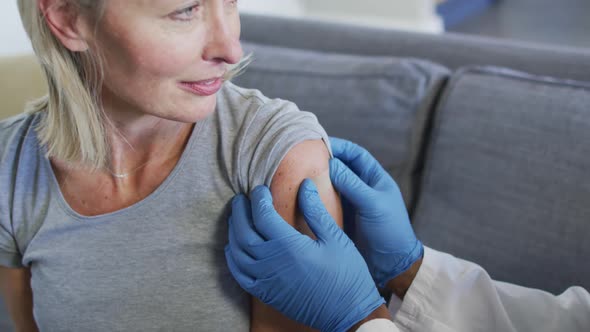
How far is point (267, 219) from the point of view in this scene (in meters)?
1.02

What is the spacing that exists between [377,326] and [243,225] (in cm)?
27

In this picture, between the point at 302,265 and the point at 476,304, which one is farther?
the point at 476,304

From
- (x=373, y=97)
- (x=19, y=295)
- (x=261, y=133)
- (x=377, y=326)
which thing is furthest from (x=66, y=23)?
(x=373, y=97)

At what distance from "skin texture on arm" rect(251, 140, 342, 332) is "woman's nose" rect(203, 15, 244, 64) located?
0.60 ft

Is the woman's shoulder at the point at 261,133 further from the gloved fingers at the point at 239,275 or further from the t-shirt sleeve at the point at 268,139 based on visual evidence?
the gloved fingers at the point at 239,275

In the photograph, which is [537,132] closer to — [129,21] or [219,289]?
[219,289]

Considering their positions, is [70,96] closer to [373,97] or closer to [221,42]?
[221,42]

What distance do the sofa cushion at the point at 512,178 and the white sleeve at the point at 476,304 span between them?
17 cm

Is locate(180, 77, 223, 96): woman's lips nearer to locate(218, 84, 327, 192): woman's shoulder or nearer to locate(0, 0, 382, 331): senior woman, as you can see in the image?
locate(0, 0, 382, 331): senior woman

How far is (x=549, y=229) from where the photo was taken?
1.29 m

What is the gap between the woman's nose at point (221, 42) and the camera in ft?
3.18

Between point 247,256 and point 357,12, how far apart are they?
3.01m

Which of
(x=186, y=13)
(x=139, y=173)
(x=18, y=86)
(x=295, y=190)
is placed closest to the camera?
(x=186, y=13)

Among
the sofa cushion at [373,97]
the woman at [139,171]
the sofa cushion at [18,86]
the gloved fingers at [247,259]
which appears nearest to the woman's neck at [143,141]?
→ the woman at [139,171]
